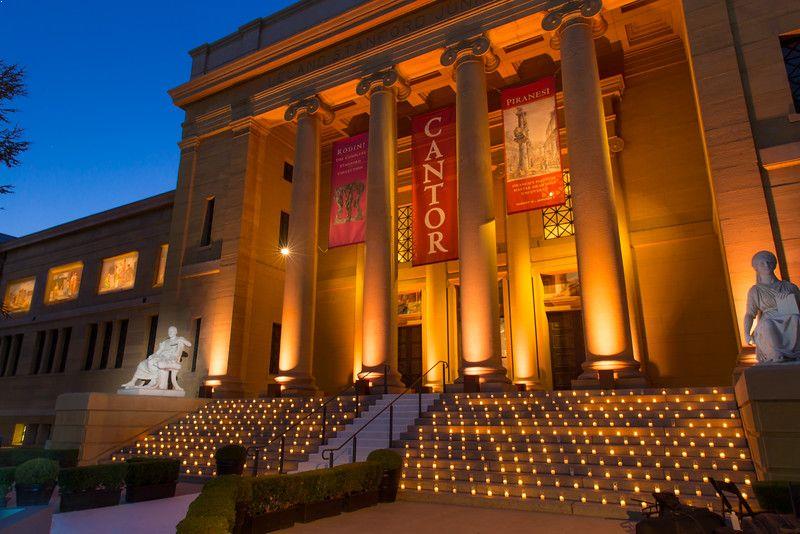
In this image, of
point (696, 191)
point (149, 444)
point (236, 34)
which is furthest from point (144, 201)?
point (696, 191)

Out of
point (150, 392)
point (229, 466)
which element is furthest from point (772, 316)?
point (150, 392)

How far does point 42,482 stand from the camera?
977cm

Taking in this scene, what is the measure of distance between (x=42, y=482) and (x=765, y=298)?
516 inches

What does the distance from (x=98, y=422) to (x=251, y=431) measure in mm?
4476

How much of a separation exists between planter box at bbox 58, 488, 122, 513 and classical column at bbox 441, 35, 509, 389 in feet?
27.9

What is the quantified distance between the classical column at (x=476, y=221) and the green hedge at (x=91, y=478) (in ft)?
27.5

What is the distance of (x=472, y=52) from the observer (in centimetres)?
1711

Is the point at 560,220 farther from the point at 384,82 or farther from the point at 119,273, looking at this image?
the point at 119,273

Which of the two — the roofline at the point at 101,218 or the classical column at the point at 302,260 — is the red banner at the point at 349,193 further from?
the roofline at the point at 101,218

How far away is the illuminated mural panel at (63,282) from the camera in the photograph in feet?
94.2

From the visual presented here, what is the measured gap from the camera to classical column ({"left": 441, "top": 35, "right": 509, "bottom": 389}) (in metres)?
14.5

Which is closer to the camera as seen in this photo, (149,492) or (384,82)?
(149,492)

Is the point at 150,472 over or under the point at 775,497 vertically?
under

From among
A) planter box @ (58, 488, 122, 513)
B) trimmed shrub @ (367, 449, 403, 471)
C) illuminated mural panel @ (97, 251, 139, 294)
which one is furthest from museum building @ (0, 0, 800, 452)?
planter box @ (58, 488, 122, 513)
